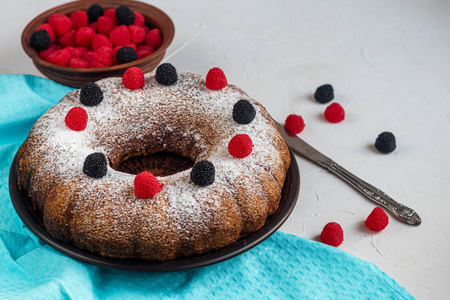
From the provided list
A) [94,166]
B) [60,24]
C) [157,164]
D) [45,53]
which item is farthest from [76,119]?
[60,24]

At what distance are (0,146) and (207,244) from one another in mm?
1114

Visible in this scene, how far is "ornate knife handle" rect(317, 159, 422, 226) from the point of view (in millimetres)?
2143

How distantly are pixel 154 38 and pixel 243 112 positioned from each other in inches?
34.6

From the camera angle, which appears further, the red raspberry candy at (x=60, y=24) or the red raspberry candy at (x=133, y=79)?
the red raspberry candy at (x=60, y=24)

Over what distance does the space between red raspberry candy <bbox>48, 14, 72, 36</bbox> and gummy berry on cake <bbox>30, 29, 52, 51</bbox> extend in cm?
12

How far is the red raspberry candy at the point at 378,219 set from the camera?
2.09 meters

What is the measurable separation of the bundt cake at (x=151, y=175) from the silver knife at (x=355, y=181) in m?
0.31

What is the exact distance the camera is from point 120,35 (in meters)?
2.63

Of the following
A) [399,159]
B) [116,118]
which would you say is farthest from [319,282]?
[116,118]

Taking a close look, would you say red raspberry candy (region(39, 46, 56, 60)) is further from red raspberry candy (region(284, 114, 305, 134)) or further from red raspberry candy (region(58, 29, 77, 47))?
red raspberry candy (region(284, 114, 305, 134))

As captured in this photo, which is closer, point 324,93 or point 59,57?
point 59,57

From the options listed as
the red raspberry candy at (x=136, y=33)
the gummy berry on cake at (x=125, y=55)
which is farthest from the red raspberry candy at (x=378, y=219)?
the red raspberry candy at (x=136, y=33)

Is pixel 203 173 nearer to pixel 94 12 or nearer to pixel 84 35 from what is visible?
pixel 84 35

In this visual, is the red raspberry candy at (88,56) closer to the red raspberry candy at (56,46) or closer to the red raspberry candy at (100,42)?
the red raspberry candy at (100,42)
